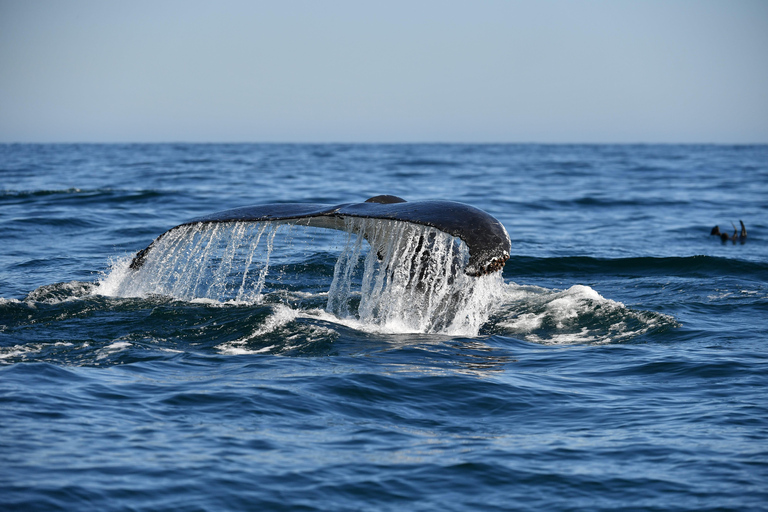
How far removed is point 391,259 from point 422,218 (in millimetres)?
1559

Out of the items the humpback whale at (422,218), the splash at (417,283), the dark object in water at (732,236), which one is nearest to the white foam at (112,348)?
the humpback whale at (422,218)

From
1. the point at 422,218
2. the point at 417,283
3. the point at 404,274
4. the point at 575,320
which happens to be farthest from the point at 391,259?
the point at 575,320

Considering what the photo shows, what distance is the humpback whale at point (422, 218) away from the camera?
543 centimetres

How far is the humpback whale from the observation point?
543 centimetres

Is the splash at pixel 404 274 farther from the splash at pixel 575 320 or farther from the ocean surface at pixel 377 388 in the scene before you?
the splash at pixel 575 320

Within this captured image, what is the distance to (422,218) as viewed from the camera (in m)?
5.87

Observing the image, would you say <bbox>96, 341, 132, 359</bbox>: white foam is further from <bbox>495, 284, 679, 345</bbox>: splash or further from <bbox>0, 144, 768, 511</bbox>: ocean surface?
<bbox>495, 284, 679, 345</bbox>: splash

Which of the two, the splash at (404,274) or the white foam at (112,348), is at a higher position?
the splash at (404,274)

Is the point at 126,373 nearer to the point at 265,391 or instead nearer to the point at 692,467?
the point at 265,391

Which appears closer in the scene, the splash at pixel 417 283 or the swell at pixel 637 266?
the splash at pixel 417 283

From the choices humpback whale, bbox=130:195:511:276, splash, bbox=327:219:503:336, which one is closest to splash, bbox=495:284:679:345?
splash, bbox=327:219:503:336

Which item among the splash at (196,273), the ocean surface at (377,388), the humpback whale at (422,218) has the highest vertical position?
the humpback whale at (422,218)

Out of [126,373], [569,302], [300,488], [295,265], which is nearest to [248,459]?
[300,488]

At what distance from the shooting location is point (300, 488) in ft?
13.7
